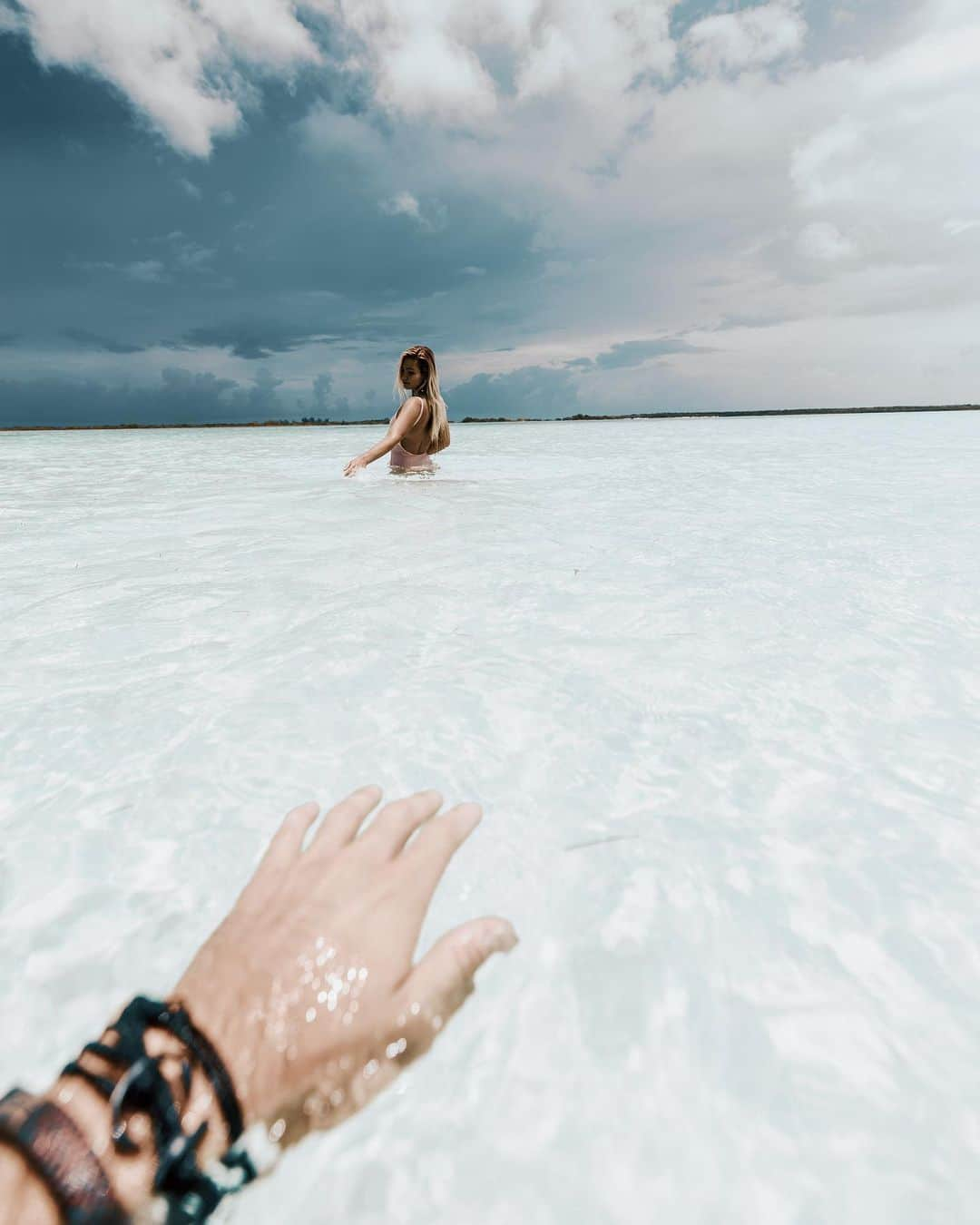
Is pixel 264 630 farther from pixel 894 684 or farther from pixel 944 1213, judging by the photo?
pixel 944 1213

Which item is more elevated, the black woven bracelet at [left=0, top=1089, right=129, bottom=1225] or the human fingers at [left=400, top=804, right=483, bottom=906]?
the human fingers at [left=400, top=804, right=483, bottom=906]

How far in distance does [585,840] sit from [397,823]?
2.02ft

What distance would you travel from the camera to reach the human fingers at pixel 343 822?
48.1 inches

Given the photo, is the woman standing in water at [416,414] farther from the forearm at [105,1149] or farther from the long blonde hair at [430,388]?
the forearm at [105,1149]

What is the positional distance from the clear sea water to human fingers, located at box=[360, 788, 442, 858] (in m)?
0.29

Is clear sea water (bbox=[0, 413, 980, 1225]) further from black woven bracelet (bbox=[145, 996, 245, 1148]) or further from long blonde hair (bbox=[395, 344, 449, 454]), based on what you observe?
Answer: long blonde hair (bbox=[395, 344, 449, 454])

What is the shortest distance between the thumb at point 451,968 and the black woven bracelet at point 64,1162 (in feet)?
1.41

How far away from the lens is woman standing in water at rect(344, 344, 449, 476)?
827cm

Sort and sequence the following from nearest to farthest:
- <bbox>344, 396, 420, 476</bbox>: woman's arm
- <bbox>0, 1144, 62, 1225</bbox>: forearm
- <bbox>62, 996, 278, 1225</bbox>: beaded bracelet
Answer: <bbox>0, 1144, 62, 1225</bbox>: forearm → <bbox>62, 996, 278, 1225</bbox>: beaded bracelet → <bbox>344, 396, 420, 476</bbox>: woman's arm

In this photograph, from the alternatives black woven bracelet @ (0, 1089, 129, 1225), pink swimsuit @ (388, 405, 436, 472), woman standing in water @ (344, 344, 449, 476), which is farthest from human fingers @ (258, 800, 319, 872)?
pink swimsuit @ (388, 405, 436, 472)

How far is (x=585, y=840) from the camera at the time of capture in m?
1.68

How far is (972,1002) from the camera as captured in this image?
1.22 m

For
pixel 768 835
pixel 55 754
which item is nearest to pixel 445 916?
pixel 768 835

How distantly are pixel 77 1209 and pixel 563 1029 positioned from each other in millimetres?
725
